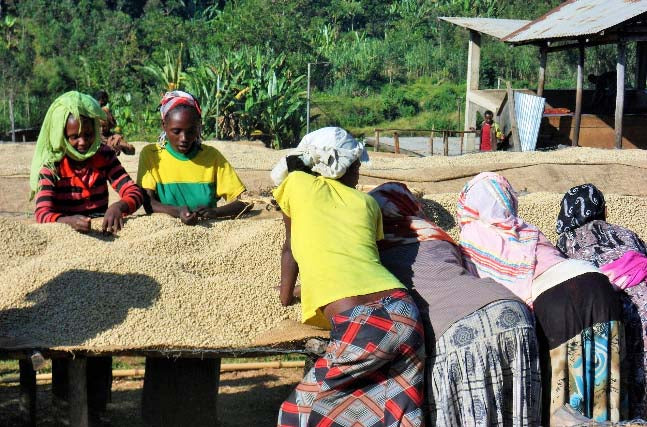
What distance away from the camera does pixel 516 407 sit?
2.76 m

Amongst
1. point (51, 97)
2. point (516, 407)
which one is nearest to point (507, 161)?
point (516, 407)

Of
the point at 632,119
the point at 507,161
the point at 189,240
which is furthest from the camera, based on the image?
the point at 632,119

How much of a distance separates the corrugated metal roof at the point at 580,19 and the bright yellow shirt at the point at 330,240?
788 centimetres

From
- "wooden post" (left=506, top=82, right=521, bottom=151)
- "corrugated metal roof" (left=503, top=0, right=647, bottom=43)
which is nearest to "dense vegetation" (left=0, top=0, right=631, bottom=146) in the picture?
"corrugated metal roof" (left=503, top=0, right=647, bottom=43)

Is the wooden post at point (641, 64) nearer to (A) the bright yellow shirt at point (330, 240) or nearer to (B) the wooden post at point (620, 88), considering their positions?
(B) the wooden post at point (620, 88)

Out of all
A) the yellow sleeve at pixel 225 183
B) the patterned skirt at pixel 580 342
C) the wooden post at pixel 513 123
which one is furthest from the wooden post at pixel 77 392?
the wooden post at pixel 513 123

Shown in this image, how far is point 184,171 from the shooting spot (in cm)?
391

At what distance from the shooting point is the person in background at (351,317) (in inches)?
104

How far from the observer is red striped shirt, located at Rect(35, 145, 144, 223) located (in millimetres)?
3631

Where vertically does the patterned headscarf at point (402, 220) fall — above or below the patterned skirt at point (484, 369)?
above

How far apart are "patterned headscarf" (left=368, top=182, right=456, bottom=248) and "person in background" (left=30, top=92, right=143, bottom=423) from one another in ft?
3.72

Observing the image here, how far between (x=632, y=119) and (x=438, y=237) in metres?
9.20

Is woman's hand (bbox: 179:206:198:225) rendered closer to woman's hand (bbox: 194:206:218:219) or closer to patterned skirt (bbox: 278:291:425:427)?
woman's hand (bbox: 194:206:218:219)

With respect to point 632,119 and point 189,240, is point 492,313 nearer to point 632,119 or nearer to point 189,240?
point 189,240
